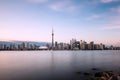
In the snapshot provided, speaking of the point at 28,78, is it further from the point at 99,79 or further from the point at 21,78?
the point at 99,79

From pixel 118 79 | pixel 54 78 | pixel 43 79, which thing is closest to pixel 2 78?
pixel 43 79

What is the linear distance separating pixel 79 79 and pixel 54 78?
6637 mm

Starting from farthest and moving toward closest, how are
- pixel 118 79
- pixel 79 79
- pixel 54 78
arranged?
pixel 54 78 → pixel 79 79 → pixel 118 79

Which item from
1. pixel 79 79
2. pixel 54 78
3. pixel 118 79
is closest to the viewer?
pixel 118 79

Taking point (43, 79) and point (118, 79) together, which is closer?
point (118, 79)

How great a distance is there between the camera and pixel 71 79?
38.0 metres

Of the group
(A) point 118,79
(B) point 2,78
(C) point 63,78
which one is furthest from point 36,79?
(A) point 118,79

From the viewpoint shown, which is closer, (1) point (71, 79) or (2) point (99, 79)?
(2) point (99, 79)

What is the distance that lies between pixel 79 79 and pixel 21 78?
14691 mm

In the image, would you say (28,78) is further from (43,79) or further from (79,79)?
(79,79)

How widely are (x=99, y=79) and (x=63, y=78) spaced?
39.2 ft

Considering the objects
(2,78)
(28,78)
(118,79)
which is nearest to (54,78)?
(28,78)

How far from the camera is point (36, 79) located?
3800cm

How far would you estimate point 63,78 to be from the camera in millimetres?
39188
